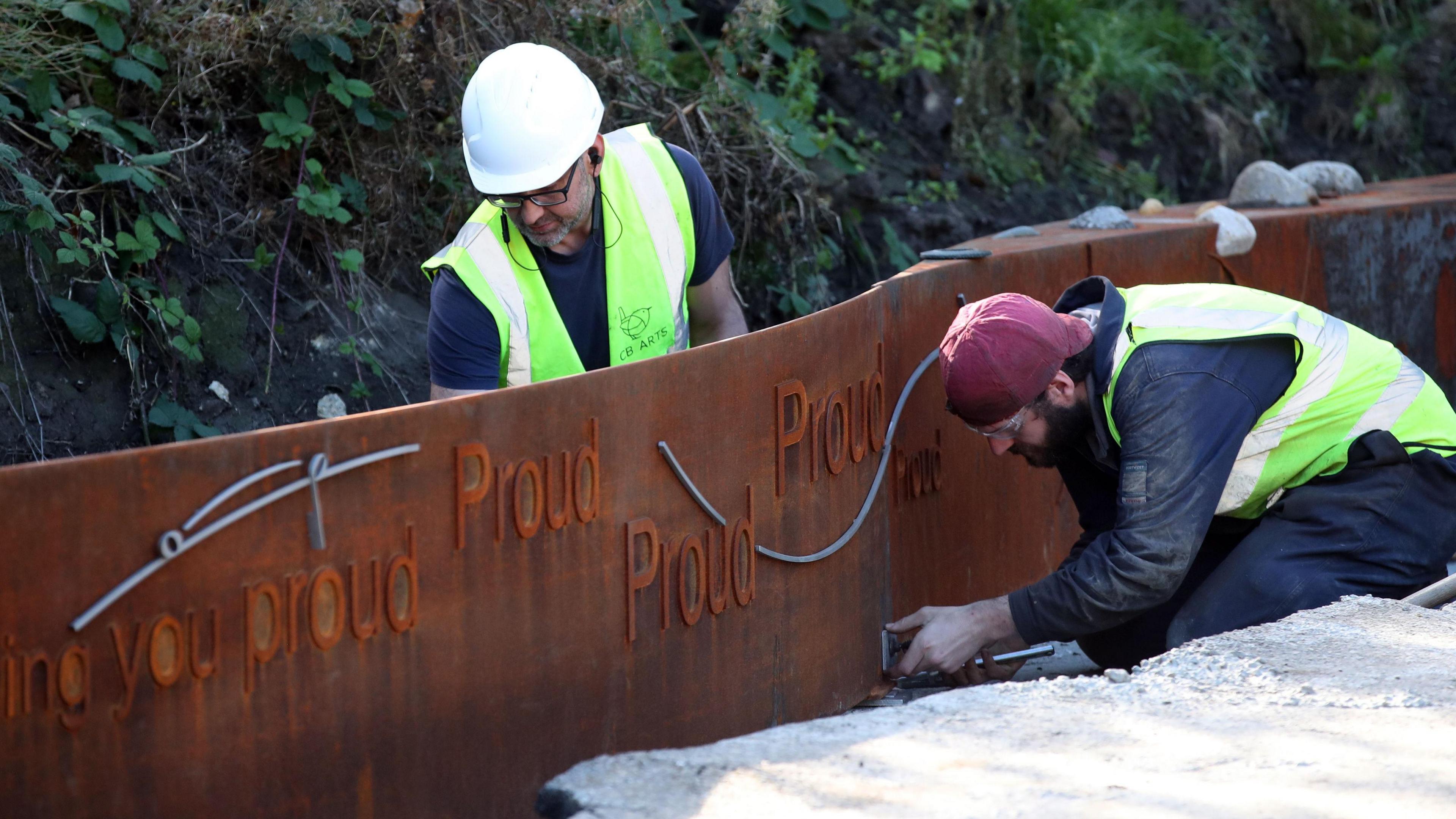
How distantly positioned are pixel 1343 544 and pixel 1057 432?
88 centimetres

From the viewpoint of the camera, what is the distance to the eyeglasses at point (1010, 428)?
3490 mm

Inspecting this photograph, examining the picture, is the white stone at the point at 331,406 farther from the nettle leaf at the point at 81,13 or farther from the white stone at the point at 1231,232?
the white stone at the point at 1231,232

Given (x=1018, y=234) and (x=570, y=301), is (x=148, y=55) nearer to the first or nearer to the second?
(x=570, y=301)

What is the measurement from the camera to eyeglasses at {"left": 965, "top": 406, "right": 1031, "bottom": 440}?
349 centimetres

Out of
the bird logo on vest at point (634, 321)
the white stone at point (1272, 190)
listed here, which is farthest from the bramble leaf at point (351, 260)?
the white stone at point (1272, 190)

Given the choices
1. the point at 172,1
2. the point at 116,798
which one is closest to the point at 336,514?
the point at 116,798

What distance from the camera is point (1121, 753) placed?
97.2 inches

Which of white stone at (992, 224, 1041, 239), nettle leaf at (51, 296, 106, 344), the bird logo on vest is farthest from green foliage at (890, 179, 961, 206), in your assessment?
nettle leaf at (51, 296, 106, 344)

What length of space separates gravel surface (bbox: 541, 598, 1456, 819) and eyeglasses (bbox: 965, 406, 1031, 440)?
767mm

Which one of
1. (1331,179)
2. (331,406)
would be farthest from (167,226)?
(1331,179)

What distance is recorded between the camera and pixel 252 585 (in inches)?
96.6

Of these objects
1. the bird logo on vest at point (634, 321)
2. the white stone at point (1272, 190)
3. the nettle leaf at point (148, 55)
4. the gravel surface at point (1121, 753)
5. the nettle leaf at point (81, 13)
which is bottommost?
the gravel surface at point (1121, 753)

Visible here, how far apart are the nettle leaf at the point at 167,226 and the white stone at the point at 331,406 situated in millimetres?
723

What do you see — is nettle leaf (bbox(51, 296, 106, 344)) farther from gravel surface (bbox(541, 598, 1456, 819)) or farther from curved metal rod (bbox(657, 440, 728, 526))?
gravel surface (bbox(541, 598, 1456, 819))
